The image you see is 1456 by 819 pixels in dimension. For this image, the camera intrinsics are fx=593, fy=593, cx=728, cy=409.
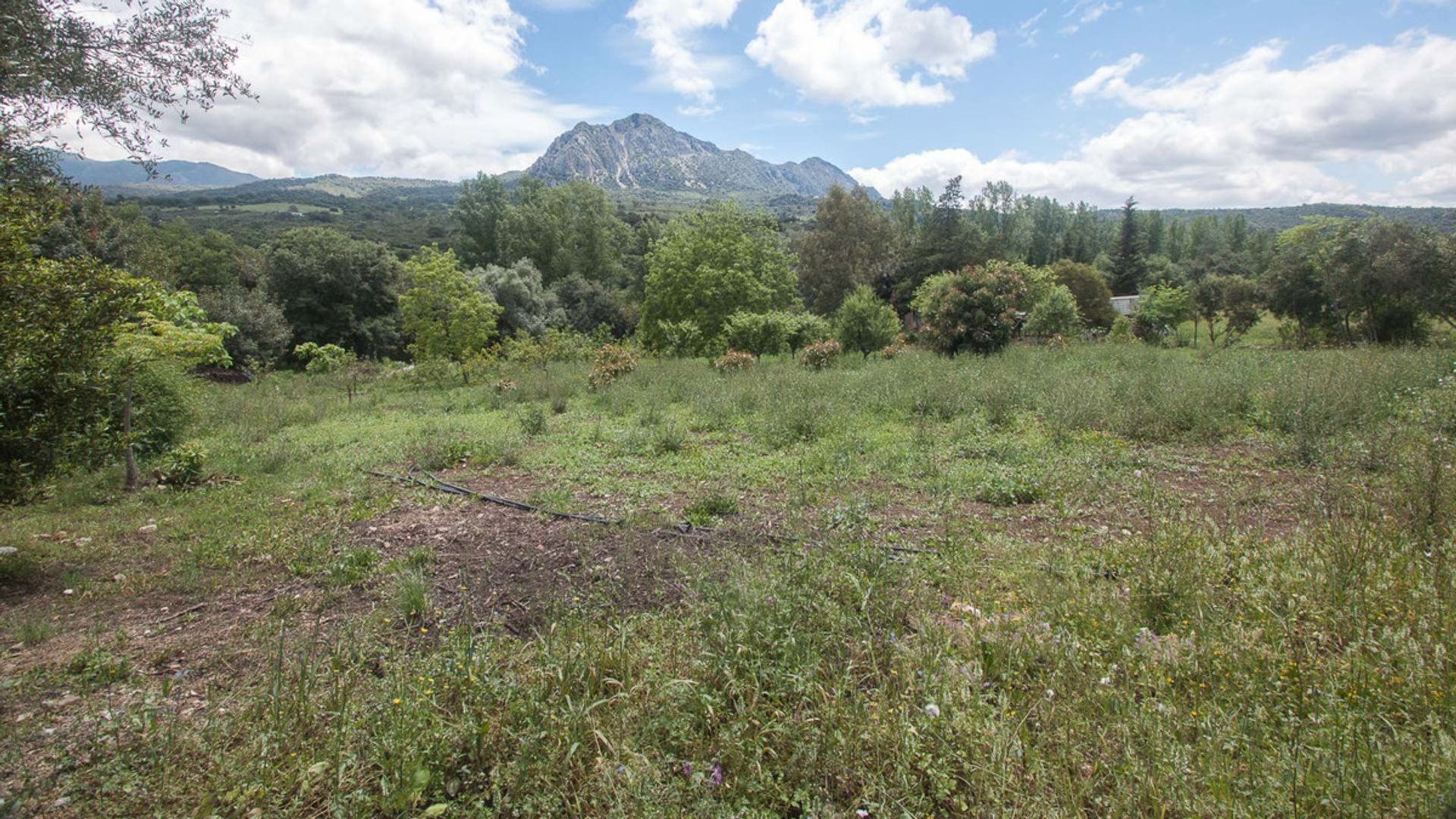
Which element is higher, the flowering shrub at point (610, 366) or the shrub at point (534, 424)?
the flowering shrub at point (610, 366)

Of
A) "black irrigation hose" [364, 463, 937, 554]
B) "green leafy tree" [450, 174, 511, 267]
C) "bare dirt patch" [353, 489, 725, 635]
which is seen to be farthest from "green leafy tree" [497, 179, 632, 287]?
"bare dirt patch" [353, 489, 725, 635]

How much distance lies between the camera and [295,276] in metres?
29.0

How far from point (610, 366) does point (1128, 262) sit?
56.6 m

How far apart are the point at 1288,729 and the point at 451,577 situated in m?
4.85

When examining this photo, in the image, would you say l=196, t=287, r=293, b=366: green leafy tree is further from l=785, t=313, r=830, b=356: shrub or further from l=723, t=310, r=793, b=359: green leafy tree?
l=785, t=313, r=830, b=356: shrub

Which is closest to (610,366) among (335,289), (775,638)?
(775,638)

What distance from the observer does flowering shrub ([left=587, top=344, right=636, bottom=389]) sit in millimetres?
15445

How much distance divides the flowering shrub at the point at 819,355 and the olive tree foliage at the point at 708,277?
10.3 meters

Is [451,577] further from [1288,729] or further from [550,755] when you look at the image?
[1288,729]

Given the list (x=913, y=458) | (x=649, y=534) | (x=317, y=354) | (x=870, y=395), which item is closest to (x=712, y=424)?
(x=870, y=395)

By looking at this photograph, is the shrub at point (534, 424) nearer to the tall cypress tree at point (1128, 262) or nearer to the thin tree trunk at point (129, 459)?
the thin tree trunk at point (129, 459)

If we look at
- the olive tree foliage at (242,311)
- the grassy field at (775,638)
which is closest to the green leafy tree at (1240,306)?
the grassy field at (775,638)

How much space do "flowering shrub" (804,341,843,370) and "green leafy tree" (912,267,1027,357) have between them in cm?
347

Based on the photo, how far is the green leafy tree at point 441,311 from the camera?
19312 millimetres
